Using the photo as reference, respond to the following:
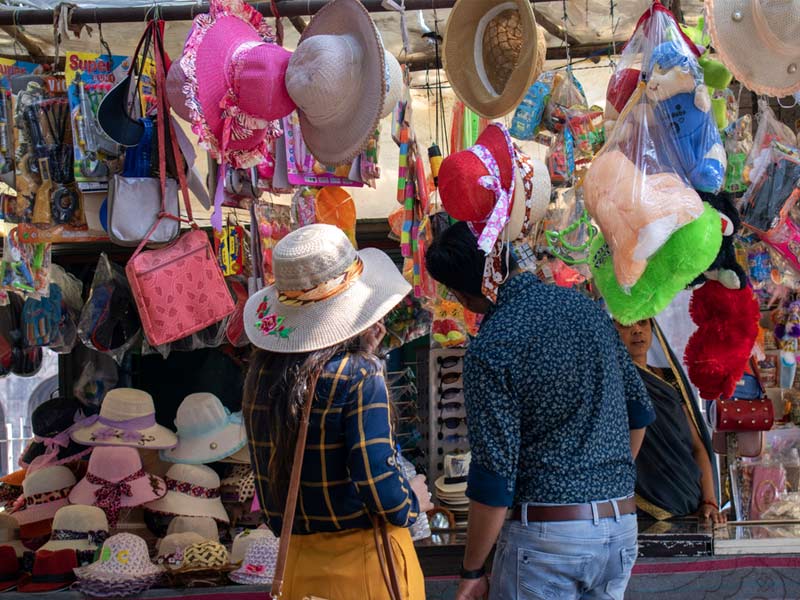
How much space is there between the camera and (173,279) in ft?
10.8

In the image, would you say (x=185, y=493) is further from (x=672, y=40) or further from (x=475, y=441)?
(x=672, y=40)

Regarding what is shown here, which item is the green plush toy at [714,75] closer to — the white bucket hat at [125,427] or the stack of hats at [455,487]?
the stack of hats at [455,487]

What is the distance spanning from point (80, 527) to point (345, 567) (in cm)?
220

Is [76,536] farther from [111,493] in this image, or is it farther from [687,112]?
[687,112]

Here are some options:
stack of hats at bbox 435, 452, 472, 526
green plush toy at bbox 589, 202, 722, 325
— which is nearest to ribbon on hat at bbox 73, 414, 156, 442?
stack of hats at bbox 435, 452, 472, 526

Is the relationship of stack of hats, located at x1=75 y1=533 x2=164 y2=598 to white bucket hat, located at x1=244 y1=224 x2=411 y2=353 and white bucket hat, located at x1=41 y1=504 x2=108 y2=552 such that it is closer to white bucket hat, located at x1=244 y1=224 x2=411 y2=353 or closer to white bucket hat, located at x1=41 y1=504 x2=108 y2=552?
white bucket hat, located at x1=41 y1=504 x2=108 y2=552

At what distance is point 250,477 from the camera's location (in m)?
4.36

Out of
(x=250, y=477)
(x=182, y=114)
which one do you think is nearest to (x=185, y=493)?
(x=250, y=477)

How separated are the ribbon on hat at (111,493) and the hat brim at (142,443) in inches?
6.7

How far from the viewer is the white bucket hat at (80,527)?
3744mm

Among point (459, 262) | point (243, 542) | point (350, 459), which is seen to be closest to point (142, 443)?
point (243, 542)

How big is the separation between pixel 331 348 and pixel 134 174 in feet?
5.21

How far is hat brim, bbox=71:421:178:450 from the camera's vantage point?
4203mm

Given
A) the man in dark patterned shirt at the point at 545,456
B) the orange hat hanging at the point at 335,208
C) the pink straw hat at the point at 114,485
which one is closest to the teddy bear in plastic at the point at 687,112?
the man in dark patterned shirt at the point at 545,456
